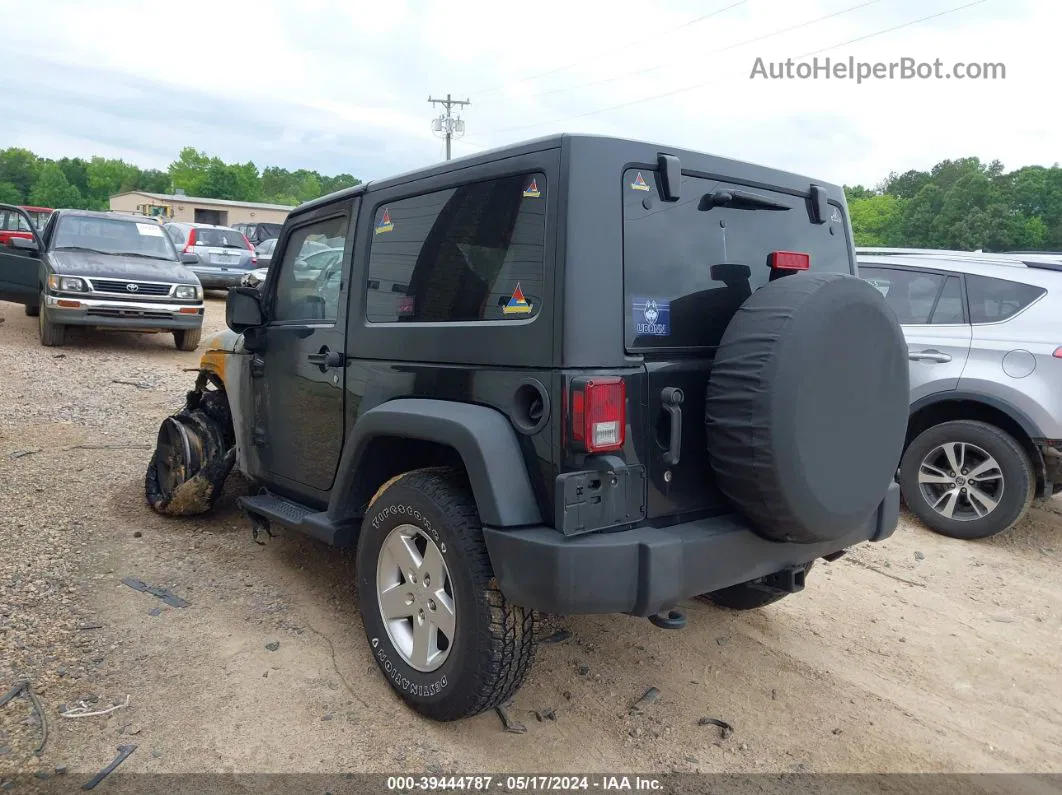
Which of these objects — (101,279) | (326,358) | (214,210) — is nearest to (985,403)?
(326,358)

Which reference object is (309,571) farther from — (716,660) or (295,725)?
(716,660)

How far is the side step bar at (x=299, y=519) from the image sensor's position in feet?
10.8

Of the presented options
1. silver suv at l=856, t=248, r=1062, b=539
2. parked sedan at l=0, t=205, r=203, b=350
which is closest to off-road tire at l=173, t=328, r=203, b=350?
parked sedan at l=0, t=205, r=203, b=350

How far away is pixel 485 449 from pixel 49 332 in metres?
9.53

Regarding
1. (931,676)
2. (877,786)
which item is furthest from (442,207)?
(931,676)

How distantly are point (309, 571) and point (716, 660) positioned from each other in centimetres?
213

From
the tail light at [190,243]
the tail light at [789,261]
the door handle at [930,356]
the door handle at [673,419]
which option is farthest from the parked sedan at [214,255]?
the door handle at [673,419]

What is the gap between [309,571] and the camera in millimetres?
4156

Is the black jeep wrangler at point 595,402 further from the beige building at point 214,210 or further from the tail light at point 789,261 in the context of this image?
the beige building at point 214,210

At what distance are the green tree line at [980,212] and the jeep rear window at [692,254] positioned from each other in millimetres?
37532

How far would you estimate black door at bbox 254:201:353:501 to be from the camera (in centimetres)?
347

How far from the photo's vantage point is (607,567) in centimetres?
231

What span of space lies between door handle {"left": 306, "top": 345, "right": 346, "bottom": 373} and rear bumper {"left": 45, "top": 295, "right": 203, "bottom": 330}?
7.38 m

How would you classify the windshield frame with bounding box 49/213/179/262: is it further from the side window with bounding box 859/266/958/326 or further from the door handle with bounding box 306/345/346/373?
the side window with bounding box 859/266/958/326
